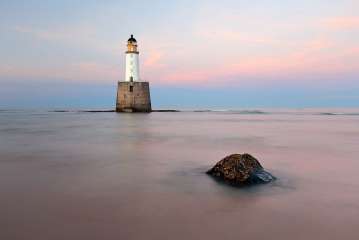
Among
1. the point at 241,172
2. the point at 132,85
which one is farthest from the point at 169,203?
the point at 132,85

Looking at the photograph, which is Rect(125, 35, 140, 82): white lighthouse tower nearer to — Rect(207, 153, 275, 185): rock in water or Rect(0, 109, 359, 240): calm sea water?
Rect(0, 109, 359, 240): calm sea water

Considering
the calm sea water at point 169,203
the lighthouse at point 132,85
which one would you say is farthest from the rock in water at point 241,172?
the lighthouse at point 132,85

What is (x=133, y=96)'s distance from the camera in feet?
147

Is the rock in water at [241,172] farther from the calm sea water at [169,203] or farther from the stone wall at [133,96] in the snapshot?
the stone wall at [133,96]

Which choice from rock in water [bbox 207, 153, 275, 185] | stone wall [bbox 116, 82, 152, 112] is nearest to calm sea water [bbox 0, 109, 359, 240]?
rock in water [bbox 207, 153, 275, 185]

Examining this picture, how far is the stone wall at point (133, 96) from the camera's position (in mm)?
43844

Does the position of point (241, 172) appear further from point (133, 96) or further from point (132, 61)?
point (133, 96)

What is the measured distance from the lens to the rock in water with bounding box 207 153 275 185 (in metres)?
6.94

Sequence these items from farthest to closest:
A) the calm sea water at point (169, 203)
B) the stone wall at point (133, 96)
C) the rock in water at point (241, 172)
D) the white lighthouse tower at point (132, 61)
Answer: the stone wall at point (133, 96) → the white lighthouse tower at point (132, 61) → the rock in water at point (241, 172) → the calm sea water at point (169, 203)

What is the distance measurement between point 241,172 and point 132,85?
3770 cm

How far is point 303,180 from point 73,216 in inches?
196

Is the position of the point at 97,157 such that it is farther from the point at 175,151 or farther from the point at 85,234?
the point at 85,234

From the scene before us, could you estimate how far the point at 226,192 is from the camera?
20.9ft

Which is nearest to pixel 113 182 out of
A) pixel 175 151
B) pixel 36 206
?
pixel 36 206
